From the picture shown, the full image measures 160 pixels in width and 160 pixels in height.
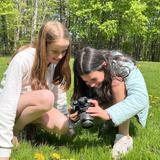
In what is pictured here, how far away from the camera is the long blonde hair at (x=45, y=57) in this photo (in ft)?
12.7

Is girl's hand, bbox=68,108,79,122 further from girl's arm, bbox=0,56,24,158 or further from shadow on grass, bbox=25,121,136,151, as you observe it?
girl's arm, bbox=0,56,24,158

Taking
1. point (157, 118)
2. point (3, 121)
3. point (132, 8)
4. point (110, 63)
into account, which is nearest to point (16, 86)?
point (3, 121)

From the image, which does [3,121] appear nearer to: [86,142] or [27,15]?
[86,142]

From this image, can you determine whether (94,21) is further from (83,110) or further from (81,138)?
(83,110)

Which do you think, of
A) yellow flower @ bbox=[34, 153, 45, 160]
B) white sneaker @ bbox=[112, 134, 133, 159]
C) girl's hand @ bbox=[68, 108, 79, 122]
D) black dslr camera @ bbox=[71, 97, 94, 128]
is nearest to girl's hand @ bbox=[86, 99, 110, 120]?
black dslr camera @ bbox=[71, 97, 94, 128]

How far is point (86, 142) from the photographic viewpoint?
14.1ft

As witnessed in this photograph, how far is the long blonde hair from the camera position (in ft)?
12.7

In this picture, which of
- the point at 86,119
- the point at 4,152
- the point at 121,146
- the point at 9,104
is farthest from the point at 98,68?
the point at 4,152

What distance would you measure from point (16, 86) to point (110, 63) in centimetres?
93

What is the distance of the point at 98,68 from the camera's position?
3941 mm

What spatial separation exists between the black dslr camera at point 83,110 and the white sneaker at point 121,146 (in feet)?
1.07

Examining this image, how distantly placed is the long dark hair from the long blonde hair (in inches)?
5.7

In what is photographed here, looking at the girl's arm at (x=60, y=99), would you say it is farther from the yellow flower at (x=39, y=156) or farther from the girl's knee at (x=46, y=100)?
the yellow flower at (x=39, y=156)

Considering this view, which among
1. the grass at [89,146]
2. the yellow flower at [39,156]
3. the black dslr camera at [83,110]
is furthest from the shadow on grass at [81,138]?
the yellow flower at [39,156]
